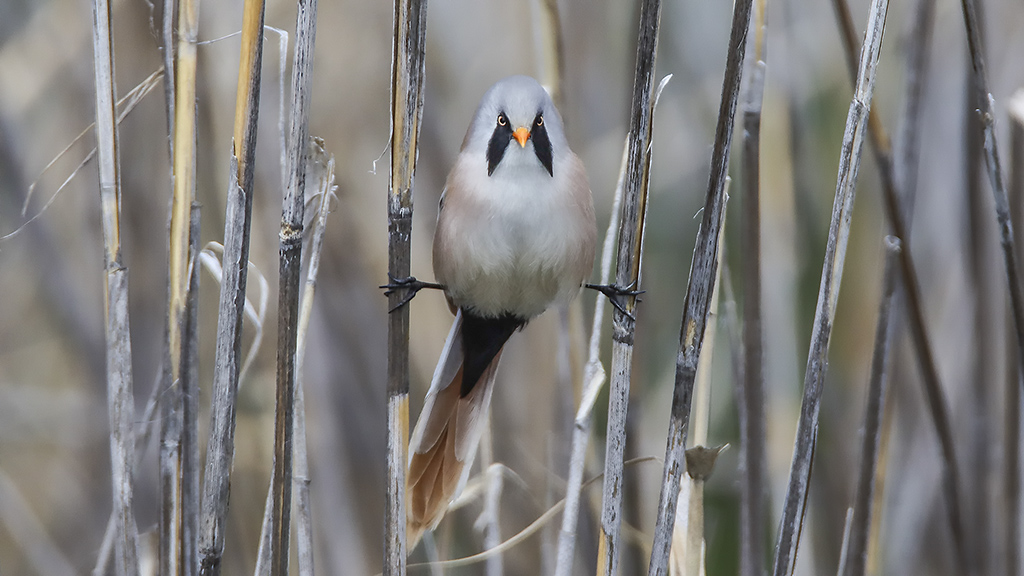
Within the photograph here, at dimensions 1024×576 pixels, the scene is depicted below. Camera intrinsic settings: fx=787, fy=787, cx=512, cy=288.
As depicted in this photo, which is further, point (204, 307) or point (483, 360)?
point (204, 307)

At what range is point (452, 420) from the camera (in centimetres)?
131

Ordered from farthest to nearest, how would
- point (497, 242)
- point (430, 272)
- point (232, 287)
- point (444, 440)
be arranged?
point (430, 272)
point (444, 440)
point (497, 242)
point (232, 287)

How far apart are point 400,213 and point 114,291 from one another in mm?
405

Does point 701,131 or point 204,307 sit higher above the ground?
point 701,131

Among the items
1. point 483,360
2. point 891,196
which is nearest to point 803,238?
point 891,196

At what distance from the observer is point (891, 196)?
1.20 metres

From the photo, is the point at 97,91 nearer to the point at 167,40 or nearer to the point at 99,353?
the point at 167,40

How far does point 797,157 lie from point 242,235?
1262mm

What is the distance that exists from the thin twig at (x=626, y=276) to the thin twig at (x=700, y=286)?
6 centimetres

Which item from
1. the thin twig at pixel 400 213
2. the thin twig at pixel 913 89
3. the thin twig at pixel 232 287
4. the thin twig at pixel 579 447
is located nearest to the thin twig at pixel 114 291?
the thin twig at pixel 232 287

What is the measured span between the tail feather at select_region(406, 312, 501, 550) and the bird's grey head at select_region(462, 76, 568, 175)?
32 centimetres

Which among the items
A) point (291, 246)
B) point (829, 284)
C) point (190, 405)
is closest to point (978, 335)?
point (829, 284)

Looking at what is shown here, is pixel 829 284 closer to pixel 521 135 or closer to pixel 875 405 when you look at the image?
pixel 875 405

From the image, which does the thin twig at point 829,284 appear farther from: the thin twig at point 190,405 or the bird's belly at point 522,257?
the thin twig at point 190,405
